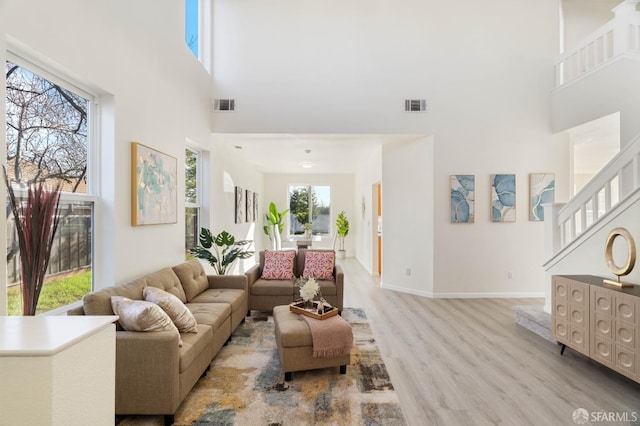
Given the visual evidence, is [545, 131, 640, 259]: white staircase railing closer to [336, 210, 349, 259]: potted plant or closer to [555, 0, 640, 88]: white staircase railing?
[555, 0, 640, 88]: white staircase railing

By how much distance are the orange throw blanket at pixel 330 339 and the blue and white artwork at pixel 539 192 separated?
13.8 ft

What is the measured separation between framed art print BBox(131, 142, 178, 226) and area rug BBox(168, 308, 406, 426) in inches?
62.2

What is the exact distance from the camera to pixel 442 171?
17.0ft

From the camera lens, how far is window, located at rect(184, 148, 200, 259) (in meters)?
4.54

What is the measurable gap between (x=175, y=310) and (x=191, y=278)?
1.22m

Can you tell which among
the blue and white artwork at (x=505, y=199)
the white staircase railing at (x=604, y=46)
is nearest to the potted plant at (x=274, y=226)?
the blue and white artwork at (x=505, y=199)

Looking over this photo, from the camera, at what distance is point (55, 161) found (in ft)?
7.54

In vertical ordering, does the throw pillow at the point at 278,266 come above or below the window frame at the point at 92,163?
below

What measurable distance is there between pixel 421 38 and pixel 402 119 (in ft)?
4.46

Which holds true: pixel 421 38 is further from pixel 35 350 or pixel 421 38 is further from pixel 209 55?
pixel 35 350

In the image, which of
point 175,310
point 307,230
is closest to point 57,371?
point 175,310

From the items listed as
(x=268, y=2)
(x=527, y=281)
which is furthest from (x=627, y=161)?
(x=268, y=2)

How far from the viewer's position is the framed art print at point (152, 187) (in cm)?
296

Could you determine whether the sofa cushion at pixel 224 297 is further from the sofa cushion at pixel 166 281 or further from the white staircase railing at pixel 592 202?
the white staircase railing at pixel 592 202
